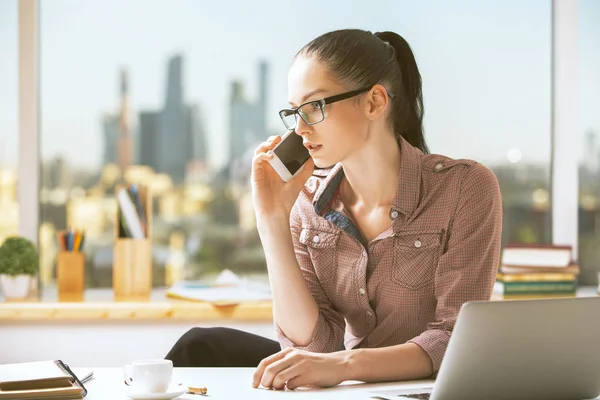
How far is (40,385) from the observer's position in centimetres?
136

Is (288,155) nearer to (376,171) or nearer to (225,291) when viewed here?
(376,171)

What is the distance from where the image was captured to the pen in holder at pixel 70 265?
3037 millimetres

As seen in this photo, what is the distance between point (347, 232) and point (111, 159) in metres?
1.59

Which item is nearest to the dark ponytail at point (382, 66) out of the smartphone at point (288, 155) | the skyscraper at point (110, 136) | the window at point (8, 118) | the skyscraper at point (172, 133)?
the smartphone at point (288, 155)

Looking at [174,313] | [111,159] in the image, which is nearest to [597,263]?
[174,313]

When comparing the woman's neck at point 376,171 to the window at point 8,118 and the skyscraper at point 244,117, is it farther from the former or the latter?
the window at point 8,118

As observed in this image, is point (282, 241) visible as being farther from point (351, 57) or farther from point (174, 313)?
point (174, 313)

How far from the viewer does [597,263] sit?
3381mm

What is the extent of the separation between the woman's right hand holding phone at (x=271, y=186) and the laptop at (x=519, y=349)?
29.6 inches

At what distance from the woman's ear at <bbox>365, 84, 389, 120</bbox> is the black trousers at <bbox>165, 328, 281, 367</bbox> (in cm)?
66

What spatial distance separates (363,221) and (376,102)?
0.30m

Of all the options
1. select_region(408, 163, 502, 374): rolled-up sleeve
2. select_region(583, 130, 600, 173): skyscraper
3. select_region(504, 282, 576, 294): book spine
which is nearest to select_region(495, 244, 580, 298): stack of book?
select_region(504, 282, 576, 294): book spine

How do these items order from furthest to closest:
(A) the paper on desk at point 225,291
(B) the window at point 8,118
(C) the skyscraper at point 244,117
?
(C) the skyscraper at point 244,117, (B) the window at point 8,118, (A) the paper on desk at point 225,291

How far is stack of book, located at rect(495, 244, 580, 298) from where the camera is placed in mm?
3018
